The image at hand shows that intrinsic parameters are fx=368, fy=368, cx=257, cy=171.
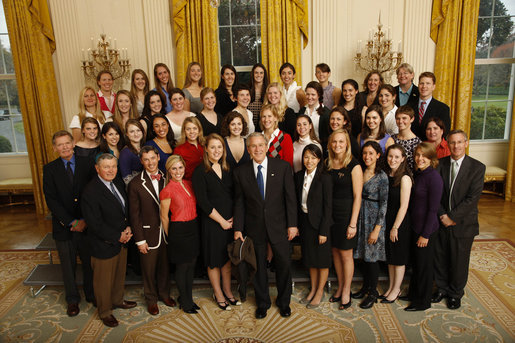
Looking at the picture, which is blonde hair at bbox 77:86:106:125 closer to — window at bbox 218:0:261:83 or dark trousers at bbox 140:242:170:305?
dark trousers at bbox 140:242:170:305

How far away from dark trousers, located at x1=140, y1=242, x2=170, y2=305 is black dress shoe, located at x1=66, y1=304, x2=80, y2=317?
2.09 feet

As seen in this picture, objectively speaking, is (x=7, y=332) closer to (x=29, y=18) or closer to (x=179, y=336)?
(x=179, y=336)

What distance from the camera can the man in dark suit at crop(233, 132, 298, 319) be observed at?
10.1 feet

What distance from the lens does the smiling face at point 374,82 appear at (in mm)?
4184

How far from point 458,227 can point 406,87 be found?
1843 mm

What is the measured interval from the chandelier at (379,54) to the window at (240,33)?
1753 millimetres

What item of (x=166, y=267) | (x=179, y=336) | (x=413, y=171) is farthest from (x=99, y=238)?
(x=413, y=171)

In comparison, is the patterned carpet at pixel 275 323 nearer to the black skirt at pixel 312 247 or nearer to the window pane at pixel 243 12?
the black skirt at pixel 312 247

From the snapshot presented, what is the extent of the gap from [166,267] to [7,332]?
144cm

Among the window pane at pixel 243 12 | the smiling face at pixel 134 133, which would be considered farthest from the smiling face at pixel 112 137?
the window pane at pixel 243 12

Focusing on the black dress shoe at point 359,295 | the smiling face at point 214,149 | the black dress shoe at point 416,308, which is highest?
the smiling face at point 214,149

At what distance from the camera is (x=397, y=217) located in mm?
3168

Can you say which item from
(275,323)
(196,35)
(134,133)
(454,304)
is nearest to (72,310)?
(134,133)

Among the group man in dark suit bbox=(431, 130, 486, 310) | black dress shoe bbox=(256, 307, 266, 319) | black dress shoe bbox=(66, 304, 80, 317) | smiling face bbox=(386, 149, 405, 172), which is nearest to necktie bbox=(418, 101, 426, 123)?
man in dark suit bbox=(431, 130, 486, 310)
